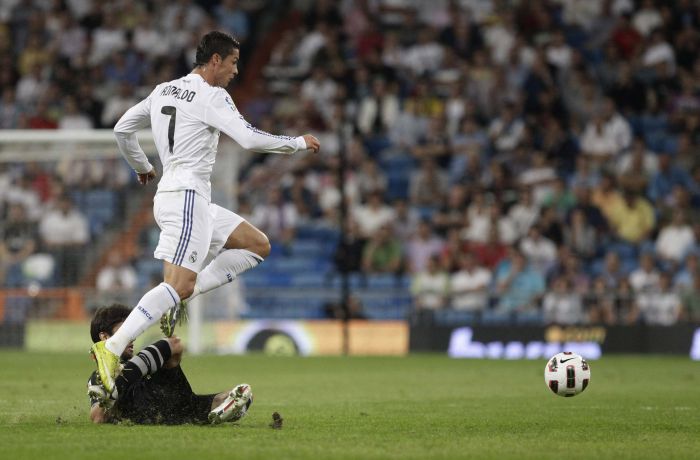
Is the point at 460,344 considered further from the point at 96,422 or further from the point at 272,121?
the point at 96,422

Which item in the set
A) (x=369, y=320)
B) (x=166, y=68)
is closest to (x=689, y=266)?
(x=369, y=320)

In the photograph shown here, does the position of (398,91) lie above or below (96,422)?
above

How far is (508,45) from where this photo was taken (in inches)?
894

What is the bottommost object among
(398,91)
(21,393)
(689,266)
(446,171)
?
(21,393)

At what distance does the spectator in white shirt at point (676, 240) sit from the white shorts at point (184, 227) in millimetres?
12145

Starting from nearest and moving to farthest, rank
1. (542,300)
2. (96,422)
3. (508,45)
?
(96,422) → (542,300) → (508,45)

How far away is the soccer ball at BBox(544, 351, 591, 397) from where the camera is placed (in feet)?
29.7

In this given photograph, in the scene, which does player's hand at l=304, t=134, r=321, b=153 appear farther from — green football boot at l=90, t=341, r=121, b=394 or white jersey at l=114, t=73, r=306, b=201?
green football boot at l=90, t=341, r=121, b=394

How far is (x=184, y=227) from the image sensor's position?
27.0 ft

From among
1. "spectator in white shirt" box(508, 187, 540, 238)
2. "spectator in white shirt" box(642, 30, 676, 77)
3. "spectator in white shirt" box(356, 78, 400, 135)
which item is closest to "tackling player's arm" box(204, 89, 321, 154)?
"spectator in white shirt" box(508, 187, 540, 238)

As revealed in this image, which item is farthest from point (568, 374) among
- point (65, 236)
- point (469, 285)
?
point (65, 236)

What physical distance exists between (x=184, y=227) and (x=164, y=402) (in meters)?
1.24

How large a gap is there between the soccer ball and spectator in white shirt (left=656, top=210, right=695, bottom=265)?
1033cm

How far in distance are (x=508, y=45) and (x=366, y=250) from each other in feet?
17.4
